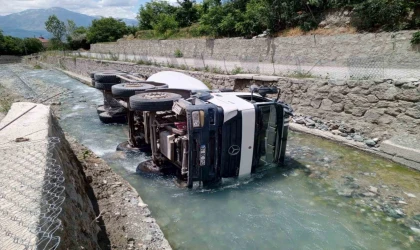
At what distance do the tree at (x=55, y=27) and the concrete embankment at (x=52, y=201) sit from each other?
59.8 m

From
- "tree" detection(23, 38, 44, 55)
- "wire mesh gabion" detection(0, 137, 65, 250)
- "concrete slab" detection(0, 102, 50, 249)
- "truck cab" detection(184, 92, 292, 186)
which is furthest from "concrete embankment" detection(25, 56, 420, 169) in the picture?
"tree" detection(23, 38, 44, 55)

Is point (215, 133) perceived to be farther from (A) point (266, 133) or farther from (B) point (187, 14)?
(B) point (187, 14)

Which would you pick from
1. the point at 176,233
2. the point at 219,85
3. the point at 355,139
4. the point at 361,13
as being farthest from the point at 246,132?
the point at 361,13

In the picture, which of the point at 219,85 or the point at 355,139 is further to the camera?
the point at 219,85

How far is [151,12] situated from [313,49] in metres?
26.8

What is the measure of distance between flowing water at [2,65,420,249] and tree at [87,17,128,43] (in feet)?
122

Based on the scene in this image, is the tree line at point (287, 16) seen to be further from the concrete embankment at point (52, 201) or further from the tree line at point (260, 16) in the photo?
the concrete embankment at point (52, 201)

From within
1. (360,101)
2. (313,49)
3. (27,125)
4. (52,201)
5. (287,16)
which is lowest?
(360,101)

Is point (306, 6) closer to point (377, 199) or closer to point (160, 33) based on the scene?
point (377, 199)

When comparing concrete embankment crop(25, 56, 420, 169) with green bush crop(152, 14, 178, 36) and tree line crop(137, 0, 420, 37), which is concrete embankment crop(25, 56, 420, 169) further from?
green bush crop(152, 14, 178, 36)

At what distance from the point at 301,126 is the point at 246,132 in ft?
12.6

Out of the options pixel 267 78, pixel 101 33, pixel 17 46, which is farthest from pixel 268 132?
pixel 17 46

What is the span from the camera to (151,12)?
33406 millimetres

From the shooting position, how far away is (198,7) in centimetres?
2762
